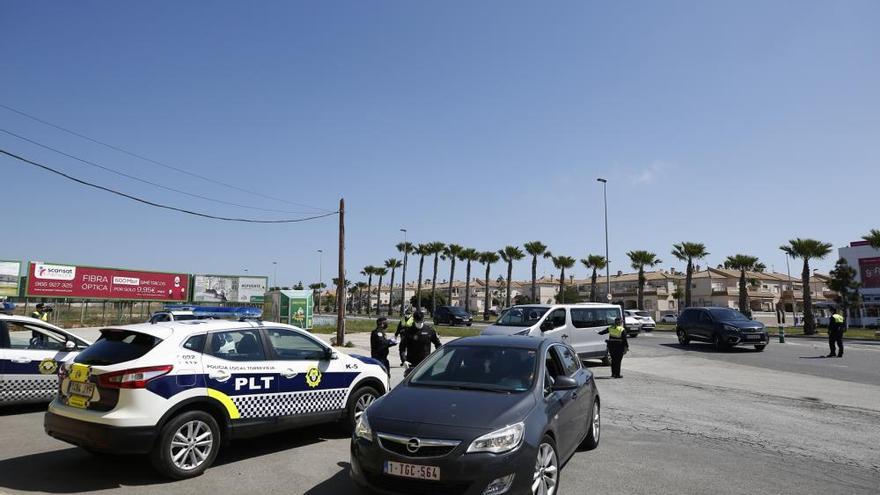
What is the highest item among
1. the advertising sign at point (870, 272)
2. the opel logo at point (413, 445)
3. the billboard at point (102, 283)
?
the advertising sign at point (870, 272)

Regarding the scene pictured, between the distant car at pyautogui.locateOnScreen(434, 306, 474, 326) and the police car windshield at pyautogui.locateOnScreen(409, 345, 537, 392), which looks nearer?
the police car windshield at pyautogui.locateOnScreen(409, 345, 537, 392)

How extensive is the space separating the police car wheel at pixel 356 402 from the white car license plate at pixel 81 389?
2.92m

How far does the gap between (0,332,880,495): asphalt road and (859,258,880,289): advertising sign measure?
186 feet

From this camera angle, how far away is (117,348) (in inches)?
210

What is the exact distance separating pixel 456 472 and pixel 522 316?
11931 mm

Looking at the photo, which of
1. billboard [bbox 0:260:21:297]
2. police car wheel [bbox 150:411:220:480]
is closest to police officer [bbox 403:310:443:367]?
police car wheel [bbox 150:411:220:480]

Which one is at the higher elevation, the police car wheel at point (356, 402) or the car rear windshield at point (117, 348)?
the car rear windshield at point (117, 348)

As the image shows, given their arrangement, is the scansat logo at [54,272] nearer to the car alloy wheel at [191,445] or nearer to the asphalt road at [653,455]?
the asphalt road at [653,455]

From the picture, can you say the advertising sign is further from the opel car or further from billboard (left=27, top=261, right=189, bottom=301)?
billboard (left=27, top=261, right=189, bottom=301)

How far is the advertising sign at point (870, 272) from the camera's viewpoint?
54.5 meters

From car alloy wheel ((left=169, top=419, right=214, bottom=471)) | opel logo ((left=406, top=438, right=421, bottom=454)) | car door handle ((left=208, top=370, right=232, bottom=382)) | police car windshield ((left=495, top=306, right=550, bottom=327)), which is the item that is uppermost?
police car windshield ((left=495, top=306, right=550, bottom=327))

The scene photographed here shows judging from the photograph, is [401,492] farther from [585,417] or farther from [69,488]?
[69,488]

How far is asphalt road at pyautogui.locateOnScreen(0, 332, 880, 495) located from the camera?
5117mm

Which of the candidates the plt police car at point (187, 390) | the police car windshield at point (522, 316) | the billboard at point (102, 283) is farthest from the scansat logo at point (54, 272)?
the plt police car at point (187, 390)
